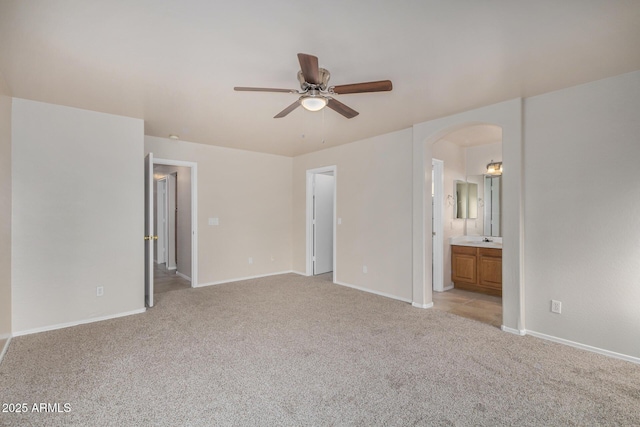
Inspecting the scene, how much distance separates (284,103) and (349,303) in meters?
2.77

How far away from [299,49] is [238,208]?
12.8ft

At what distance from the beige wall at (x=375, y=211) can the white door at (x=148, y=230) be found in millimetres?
2876

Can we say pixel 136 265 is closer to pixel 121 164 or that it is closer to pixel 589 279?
pixel 121 164

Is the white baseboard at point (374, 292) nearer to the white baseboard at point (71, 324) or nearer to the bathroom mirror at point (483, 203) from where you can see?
the bathroom mirror at point (483, 203)

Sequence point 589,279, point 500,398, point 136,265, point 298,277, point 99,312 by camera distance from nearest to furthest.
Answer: point 500,398 < point 589,279 < point 99,312 < point 136,265 < point 298,277

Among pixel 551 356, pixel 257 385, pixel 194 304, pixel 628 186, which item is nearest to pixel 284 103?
pixel 257 385

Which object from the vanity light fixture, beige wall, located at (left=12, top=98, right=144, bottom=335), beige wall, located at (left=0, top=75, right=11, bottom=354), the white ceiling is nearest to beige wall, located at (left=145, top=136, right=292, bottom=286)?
beige wall, located at (left=12, top=98, right=144, bottom=335)

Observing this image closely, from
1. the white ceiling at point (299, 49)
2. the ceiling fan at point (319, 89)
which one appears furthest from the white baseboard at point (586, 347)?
the ceiling fan at point (319, 89)

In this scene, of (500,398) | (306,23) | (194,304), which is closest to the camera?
(306,23)

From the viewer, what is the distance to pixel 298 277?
233 inches

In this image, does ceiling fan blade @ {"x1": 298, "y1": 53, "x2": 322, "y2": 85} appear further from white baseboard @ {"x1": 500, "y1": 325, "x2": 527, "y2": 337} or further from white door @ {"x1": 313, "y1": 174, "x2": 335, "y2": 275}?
white door @ {"x1": 313, "y1": 174, "x2": 335, "y2": 275}

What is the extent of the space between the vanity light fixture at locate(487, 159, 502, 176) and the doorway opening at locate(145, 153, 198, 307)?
5059 millimetres

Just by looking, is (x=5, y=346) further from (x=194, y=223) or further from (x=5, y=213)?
(x=194, y=223)

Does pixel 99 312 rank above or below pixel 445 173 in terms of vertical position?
below
